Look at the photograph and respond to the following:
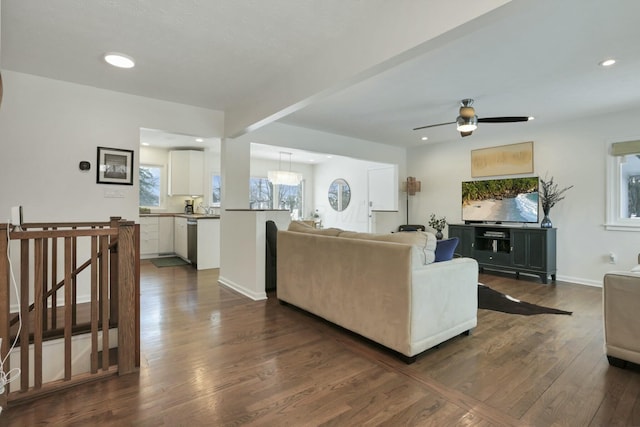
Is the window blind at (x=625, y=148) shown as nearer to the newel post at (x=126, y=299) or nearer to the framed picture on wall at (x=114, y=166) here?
the newel post at (x=126, y=299)

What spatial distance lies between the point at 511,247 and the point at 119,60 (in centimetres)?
557

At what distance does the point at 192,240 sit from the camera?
5.71 meters

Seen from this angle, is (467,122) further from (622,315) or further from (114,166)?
(114,166)

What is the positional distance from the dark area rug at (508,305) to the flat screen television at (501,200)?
1.86m

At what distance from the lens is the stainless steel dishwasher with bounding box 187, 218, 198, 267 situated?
5.54 metres

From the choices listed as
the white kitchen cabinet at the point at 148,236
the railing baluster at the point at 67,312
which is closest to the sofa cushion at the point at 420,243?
the railing baluster at the point at 67,312

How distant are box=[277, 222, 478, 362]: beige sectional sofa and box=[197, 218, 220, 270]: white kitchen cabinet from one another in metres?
2.96

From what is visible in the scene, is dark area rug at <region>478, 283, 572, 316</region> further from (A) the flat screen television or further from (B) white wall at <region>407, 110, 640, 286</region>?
(A) the flat screen television

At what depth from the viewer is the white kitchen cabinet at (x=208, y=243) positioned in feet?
17.8

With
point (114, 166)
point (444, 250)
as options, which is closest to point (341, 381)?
point (444, 250)

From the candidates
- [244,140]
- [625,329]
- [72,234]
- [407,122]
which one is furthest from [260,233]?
[625,329]

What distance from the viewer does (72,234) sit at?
1.92 metres

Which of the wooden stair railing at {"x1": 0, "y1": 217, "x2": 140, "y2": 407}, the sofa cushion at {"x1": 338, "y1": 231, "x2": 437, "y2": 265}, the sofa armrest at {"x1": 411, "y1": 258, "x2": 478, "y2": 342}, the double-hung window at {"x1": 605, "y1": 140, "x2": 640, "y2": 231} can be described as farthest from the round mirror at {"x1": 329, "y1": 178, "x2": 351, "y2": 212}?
the wooden stair railing at {"x1": 0, "y1": 217, "x2": 140, "y2": 407}

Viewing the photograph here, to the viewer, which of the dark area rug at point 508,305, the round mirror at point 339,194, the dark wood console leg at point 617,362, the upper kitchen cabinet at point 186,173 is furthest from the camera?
the round mirror at point 339,194
